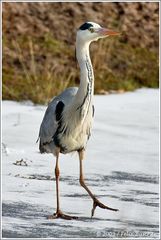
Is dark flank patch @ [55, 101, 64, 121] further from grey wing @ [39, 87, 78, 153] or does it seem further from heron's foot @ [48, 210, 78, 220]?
heron's foot @ [48, 210, 78, 220]

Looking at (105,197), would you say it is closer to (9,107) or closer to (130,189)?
(130,189)

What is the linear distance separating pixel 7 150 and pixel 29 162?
56cm

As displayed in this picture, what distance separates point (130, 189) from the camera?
8250mm

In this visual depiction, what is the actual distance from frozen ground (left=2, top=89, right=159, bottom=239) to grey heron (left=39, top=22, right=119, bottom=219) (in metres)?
0.24

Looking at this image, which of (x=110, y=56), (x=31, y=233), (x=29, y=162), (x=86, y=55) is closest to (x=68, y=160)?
(x=29, y=162)

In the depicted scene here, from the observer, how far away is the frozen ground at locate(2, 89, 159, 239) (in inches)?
263

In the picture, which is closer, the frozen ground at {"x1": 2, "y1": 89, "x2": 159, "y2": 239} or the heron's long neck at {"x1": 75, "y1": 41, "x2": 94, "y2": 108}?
the frozen ground at {"x1": 2, "y1": 89, "x2": 159, "y2": 239}

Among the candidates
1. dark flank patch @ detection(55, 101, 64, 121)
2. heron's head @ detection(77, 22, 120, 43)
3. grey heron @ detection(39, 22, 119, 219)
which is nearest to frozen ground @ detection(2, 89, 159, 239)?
grey heron @ detection(39, 22, 119, 219)

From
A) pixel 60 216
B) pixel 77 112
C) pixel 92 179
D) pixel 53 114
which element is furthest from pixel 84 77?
pixel 92 179

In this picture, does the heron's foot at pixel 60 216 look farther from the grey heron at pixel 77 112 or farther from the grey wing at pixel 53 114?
the grey wing at pixel 53 114

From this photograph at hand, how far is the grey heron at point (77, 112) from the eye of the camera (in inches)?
299

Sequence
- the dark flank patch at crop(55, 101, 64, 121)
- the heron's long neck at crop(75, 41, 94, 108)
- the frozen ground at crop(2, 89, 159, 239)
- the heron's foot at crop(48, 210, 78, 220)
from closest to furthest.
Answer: the frozen ground at crop(2, 89, 159, 239), the heron's foot at crop(48, 210, 78, 220), the heron's long neck at crop(75, 41, 94, 108), the dark flank patch at crop(55, 101, 64, 121)

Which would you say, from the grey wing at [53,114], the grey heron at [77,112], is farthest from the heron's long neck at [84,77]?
the grey wing at [53,114]

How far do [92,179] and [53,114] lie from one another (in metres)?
1.10
